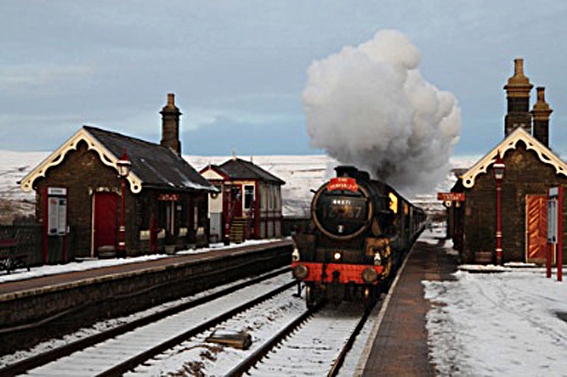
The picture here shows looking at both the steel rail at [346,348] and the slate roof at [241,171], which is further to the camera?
the slate roof at [241,171]

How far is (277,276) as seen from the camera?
25.7 meters

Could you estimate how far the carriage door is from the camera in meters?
21.8

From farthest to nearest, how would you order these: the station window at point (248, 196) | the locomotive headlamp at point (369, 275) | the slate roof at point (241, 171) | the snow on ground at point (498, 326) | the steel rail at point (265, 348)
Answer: the slate roof at point (241, 171), the station window at point (248, 196), the locomotive headlamp at point (369, 275), the steel rail at point (265, 348), the snow on ground at point (498, 326)

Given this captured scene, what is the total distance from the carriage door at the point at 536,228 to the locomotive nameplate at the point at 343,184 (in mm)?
9847

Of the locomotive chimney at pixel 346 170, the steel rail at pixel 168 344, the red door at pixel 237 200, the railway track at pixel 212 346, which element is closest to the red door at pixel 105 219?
the railway track at pixel 212 346

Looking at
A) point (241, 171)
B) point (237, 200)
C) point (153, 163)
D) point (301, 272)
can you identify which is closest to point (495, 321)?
point (301, 272)

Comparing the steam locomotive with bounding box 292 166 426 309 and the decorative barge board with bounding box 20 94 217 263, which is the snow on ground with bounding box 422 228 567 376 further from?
the decorative barge board with bounding box 20 94 217 263

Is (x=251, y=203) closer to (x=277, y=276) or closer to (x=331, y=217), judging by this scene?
(x=277, y=276)

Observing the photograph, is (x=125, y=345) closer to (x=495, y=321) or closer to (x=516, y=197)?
(x=495, y=321)

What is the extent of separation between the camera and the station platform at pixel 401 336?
870 cm

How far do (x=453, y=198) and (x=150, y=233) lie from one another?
1074cm

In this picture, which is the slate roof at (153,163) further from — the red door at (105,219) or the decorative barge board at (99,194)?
the red door at (105,219)

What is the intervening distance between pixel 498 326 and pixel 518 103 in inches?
585

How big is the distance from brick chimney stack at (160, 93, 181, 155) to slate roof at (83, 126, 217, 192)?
1020 mm
